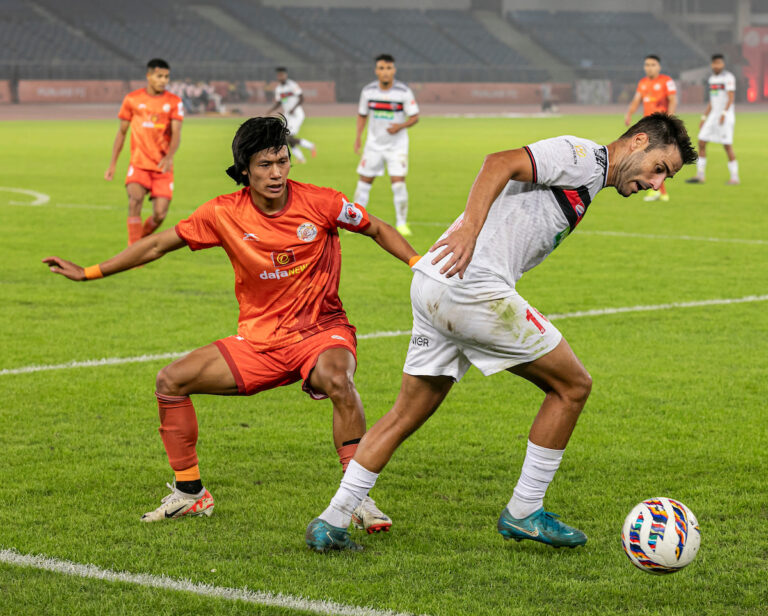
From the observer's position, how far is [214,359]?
4578 mm

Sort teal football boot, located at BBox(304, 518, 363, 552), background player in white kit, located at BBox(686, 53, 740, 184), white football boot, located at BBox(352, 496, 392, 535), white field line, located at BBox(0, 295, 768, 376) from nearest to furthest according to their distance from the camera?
teal football boot, located at BBox(304, 518, 363, 552)
white football boot, located at BBox(352, 496, 392, 535)
white field line, located at BBox(0, 295, 768, 376)
background player in white kit, located at BBox(686, 53, 740, 184)

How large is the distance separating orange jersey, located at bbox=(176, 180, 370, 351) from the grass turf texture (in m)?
0.74

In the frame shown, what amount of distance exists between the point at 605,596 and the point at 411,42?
63.4 m

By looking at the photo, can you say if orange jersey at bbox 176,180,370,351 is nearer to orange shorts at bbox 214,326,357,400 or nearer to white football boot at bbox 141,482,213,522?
orange shorts at bbox 214,326,357,400

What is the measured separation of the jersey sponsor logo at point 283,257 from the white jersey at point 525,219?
0.78 meters

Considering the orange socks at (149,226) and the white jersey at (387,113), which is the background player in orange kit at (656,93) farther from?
the orange socks at (149,226)

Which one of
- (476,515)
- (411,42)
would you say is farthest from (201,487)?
(411,42)

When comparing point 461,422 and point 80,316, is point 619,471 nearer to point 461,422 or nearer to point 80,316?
point 461,422

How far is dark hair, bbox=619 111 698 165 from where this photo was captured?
399 centimetres

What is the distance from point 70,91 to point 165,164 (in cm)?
4097

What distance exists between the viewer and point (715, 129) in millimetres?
20094

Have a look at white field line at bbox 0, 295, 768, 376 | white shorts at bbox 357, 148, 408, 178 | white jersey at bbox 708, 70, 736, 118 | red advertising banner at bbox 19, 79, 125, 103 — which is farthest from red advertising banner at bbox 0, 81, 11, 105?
white field line at bbox 0, 295, 768, 376

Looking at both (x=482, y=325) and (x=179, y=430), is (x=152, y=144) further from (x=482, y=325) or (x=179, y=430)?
(x=482, y=325)

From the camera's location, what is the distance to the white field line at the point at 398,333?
23.8 feet
